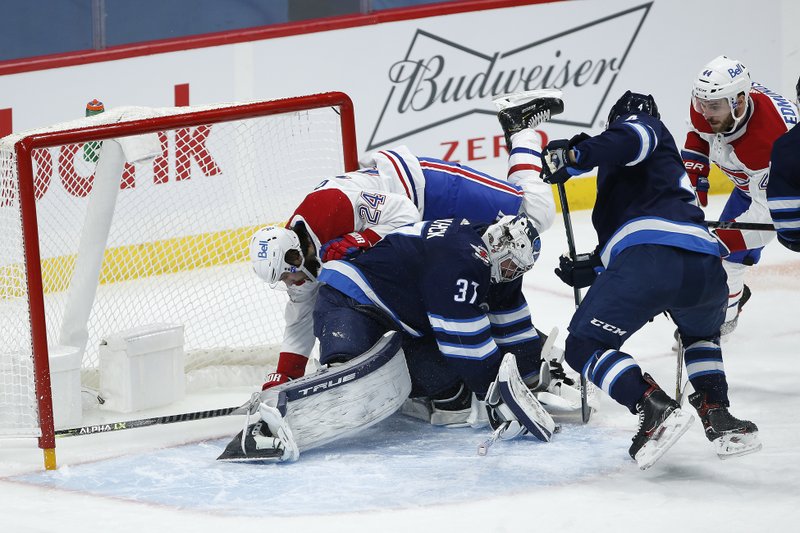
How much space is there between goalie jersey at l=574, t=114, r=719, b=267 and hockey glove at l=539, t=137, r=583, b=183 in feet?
0.14

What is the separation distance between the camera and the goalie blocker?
3.75 metres

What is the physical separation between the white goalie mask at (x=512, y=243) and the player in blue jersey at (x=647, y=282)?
0.20 meters

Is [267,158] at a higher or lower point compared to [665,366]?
higher

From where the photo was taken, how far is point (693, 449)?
3.85 meters

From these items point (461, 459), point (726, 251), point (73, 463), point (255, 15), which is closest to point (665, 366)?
point (726, 251)

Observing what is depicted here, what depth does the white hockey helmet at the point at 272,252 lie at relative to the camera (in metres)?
3.84

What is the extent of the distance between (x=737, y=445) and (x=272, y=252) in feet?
4.55

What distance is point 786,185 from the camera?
3688 millimetres

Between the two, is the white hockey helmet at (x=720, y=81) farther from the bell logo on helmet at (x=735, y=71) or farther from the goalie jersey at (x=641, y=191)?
the goalie jersey at (x=641, y=191)

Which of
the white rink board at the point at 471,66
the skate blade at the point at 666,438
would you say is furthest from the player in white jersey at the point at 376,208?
the white rink board at the point at 471,66

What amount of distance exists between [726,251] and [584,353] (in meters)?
1.24

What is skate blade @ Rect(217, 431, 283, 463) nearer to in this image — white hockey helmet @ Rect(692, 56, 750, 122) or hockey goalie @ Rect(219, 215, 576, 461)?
hockey goalie @ Rect(219, 215, 576, 461)

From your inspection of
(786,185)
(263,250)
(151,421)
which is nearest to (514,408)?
(263,250)

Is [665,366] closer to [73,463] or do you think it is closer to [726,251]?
[726,251]
